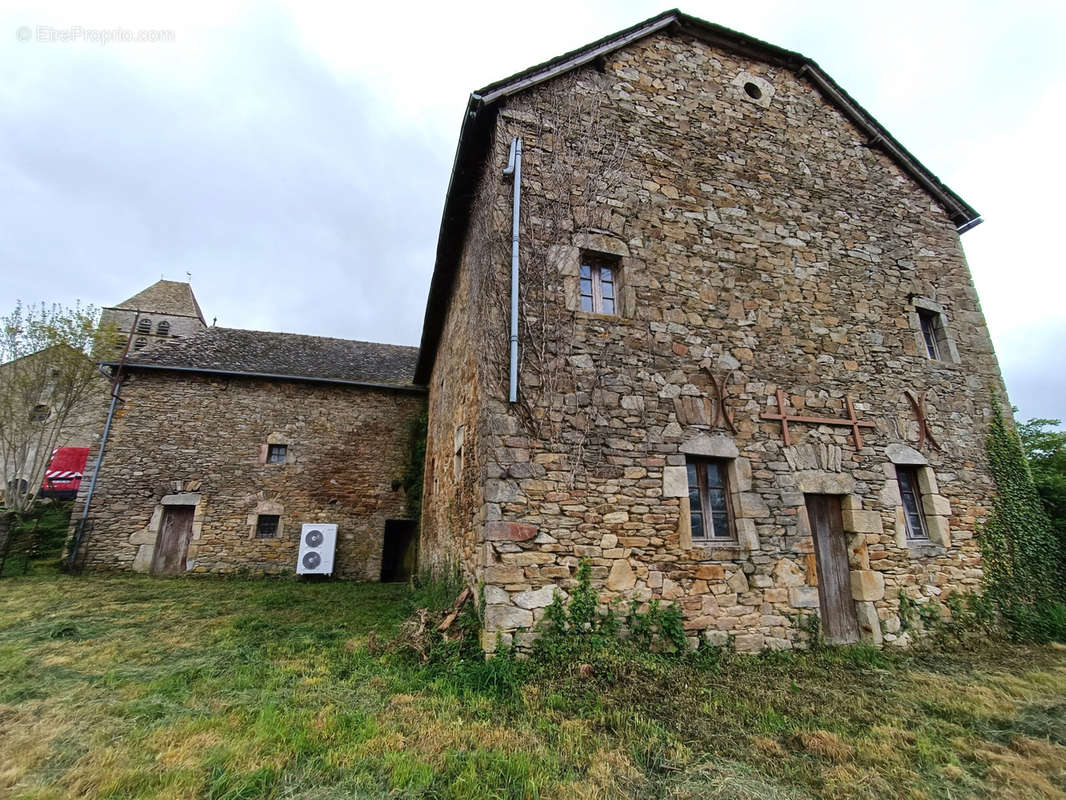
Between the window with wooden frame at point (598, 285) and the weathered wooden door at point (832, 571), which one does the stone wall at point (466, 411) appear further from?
the weathered wooden door at point (832, 571)

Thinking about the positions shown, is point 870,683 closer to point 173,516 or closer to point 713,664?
point 713,664

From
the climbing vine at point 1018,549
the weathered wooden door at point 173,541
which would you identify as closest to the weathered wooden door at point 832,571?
the climbing vine at point 1018,549

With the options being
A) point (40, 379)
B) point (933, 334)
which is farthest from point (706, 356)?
point (40, 379)

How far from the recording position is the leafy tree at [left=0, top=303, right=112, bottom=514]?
38.8ft

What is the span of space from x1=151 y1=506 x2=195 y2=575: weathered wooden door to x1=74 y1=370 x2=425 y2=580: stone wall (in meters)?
0.17

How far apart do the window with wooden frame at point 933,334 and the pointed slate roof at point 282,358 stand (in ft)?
35.9

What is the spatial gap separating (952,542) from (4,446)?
799 inches

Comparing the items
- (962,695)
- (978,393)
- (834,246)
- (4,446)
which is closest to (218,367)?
(4,446)

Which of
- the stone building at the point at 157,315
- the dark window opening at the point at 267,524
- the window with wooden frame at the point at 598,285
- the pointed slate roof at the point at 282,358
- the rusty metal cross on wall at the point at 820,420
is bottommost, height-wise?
the dark window opening at the point at 267,524

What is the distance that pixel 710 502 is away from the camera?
17.5 ft

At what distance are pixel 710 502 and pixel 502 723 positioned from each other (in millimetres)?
3276

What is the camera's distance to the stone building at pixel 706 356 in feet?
15.7

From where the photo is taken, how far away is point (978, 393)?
7148mm

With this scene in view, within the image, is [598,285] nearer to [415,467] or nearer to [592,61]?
[592,61]
